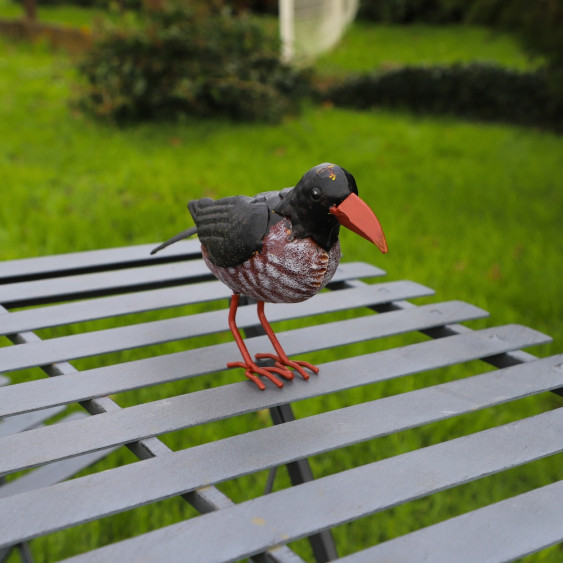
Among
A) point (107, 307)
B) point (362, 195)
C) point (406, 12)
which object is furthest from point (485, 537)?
point (406, 12)

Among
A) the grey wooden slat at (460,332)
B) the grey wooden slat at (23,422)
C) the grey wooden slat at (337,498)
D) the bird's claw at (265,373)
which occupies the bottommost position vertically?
the grey wooden slat at (23,422)

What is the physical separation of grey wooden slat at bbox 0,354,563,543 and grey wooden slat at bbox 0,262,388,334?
687mm

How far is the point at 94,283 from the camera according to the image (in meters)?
2.07

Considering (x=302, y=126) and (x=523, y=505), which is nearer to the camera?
(x=523, y=505)

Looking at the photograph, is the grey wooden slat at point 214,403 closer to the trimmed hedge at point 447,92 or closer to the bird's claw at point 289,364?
the bird's claw at point 289,364

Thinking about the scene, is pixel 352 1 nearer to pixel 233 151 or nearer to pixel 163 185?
pixel 233 151

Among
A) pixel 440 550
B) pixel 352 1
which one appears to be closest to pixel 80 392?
pixel 440 550

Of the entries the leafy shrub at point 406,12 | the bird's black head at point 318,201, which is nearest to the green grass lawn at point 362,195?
the bird's black head at point 318,201

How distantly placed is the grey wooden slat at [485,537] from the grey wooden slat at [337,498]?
7 cm

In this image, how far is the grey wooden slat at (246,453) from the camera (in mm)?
1071

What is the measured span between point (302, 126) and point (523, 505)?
19.4 feet

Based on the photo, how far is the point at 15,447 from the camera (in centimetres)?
124

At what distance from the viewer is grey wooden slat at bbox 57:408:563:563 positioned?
1.01 metres

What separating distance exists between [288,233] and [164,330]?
0.56m
